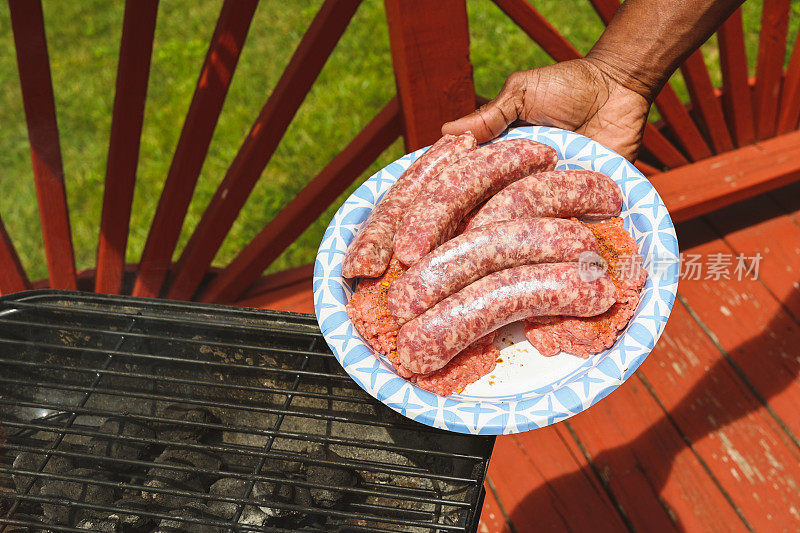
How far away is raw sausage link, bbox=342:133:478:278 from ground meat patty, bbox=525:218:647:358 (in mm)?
562

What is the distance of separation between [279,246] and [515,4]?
1.73 m

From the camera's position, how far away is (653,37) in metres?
2.43

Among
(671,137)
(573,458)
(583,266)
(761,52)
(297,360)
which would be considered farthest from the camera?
(671,137)

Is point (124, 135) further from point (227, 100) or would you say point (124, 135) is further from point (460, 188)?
point (227, 100)

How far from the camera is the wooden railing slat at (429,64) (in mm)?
2283

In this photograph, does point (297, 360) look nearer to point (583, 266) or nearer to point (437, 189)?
point (437, 189)

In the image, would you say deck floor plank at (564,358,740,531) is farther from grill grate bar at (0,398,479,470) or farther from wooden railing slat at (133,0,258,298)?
wooden railing slat at (133,0,258,298)

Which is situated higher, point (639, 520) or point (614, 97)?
point (614, 97)

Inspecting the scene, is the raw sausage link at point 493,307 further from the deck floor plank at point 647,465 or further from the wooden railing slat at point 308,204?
the deck floor plank at point 647,465

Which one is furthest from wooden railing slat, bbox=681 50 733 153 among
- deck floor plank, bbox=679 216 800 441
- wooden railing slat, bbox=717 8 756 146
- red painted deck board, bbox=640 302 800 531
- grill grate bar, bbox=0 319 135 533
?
grill grate bar, bbox=0 319 135 533

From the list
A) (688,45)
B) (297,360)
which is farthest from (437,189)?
(688,45)

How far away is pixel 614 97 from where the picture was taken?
8.26 feet

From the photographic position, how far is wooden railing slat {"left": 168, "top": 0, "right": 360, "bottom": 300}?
8.14ft

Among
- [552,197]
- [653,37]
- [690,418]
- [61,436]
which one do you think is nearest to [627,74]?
[653,37]
